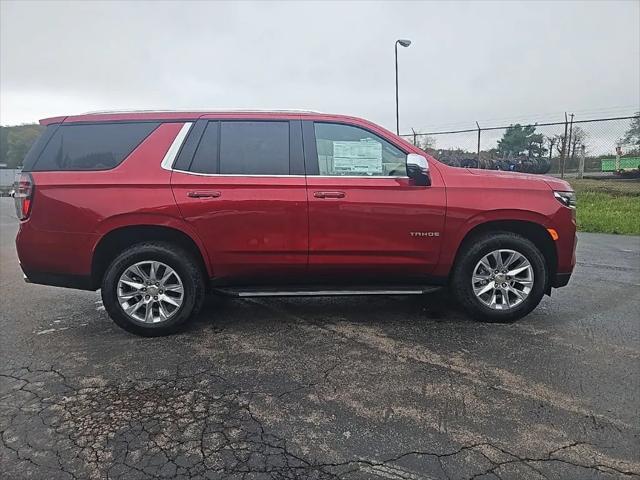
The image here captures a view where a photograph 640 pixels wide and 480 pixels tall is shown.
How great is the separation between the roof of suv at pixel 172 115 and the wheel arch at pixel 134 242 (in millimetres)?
989

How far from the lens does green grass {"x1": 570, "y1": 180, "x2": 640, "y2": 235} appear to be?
1061 centimetres

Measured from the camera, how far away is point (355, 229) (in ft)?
13.3

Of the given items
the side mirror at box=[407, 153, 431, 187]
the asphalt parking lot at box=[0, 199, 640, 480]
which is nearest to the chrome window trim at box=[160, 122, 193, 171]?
the asphalt parking lot at box=[0, 199, 640, 480]

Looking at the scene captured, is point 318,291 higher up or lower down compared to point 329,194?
lower down

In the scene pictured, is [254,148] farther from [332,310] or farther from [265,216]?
[332,310]

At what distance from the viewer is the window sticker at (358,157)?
162 inches

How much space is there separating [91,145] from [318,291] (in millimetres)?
2358

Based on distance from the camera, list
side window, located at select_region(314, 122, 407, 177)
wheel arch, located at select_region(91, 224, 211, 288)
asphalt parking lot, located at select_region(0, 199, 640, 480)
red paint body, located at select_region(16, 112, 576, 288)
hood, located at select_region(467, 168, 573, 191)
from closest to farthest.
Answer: asphalt parking lot, located at select_region(0, 199, 640, 480) → red paint body, located at select_region(16, 112, 576, 288) → wheel arch, located at select_region(91, 224, 211, 288) → side window, located at select_region(314, 122, 407, 177) → hood, located at select_region(467, 168, 573, 191)

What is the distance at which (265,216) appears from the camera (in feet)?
13.0

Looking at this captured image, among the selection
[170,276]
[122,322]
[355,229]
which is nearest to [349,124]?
[355,229]

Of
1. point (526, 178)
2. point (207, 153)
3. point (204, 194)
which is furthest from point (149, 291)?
point (526, 178)

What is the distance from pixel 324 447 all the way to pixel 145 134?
9.86ft

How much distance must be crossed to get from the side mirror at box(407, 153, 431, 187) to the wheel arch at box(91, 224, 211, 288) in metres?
1.95

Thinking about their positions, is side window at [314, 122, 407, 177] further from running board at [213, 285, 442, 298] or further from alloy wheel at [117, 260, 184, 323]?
alloy wheel at [117, 260, 184, 323]
